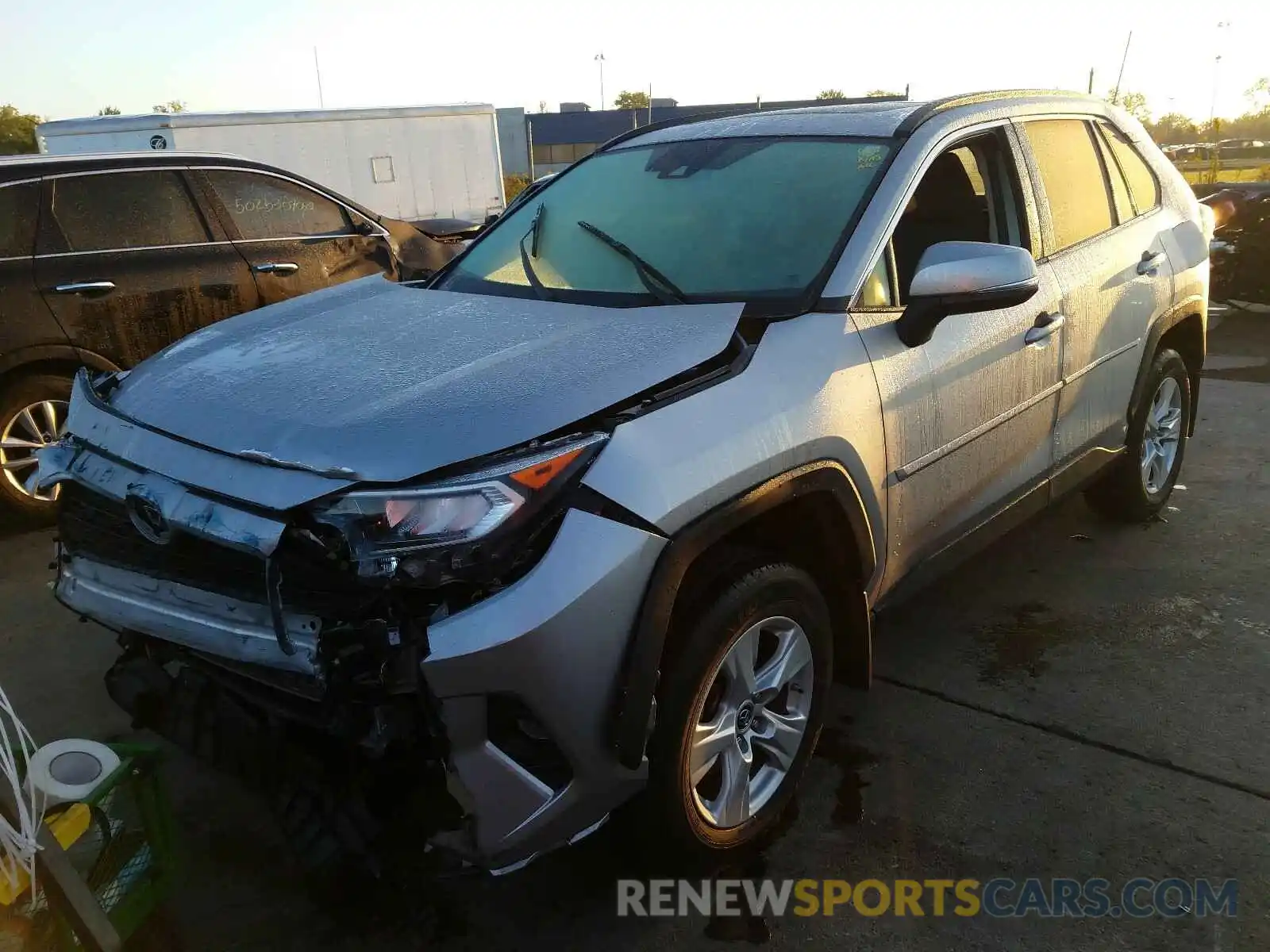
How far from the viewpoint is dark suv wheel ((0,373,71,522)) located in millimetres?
4910

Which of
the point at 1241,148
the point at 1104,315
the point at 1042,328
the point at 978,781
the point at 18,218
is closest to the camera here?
the point at 978,781

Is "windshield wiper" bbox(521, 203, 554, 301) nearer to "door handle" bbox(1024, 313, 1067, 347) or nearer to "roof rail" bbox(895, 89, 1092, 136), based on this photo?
"roof rail" bbox(895, 89, 1092, 136)

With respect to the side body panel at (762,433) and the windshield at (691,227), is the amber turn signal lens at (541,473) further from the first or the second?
the windshield at (691,227)

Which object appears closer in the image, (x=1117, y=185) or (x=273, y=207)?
(x=1117, y=185)

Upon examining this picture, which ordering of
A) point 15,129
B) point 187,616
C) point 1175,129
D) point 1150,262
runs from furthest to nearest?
point 1175,129, point 15,129, point 1150,262, point 187,616

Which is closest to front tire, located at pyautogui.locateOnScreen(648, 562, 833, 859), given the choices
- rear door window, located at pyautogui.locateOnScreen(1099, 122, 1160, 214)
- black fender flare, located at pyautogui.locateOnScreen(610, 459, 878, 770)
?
black fender flare, located at pyautogui.locateOnScreen(610, 459, 878, 770)

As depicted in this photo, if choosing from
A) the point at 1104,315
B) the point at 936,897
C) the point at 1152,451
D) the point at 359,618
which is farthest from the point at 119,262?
the point at 1152,451

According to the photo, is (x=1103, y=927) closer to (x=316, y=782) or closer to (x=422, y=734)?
(x=422, y=734)

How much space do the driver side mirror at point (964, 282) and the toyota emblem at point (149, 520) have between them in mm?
1963

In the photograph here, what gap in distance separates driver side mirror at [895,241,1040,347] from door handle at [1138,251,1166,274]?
1.62 m

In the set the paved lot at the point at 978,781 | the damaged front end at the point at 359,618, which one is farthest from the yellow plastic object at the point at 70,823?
the paved lot at the point at 978,781

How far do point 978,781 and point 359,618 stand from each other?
1.94 m

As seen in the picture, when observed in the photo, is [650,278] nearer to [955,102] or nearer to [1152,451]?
[955,102]

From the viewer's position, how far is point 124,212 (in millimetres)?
5355
